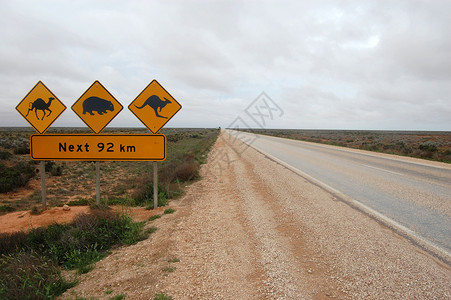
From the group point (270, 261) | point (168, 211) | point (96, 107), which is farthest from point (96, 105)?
point (270, 261)

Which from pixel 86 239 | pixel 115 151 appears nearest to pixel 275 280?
pixel 86 239

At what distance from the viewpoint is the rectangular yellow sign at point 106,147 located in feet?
20.3

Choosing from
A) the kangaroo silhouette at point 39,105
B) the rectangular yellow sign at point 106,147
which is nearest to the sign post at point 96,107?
the rectangular yellow sign at point 106,147

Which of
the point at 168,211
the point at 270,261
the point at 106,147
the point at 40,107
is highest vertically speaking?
the point at 40,107

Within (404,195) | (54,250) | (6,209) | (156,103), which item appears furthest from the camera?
(6,209)

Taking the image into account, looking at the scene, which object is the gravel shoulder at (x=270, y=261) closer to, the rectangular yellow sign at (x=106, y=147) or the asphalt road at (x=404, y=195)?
the asphalt road at (x=404, y=195)

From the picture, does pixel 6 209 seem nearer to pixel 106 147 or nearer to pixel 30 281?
pixel 106 147

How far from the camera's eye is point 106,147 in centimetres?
623

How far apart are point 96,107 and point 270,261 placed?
5394mm

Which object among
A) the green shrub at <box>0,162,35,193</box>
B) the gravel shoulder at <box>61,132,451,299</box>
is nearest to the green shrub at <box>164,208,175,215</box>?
the gravel shoulder at <box>61,132,451,299</box>

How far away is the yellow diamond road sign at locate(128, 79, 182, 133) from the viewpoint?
6105mm

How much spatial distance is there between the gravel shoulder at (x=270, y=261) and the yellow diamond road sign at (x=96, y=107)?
2914mm

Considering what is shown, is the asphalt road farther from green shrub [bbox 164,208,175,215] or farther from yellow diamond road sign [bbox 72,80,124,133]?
yellow diamond road sign [bbox 72,80,124,133]

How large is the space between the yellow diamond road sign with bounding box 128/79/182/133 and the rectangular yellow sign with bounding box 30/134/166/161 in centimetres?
36
